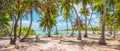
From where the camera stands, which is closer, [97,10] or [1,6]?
[1,6]

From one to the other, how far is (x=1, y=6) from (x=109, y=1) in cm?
2975

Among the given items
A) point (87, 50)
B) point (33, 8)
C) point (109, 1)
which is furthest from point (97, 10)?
point (87, 50)

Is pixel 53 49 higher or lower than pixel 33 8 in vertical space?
lower

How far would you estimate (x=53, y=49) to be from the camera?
21.0 meters

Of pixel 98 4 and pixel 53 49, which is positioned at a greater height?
pixel 98 4

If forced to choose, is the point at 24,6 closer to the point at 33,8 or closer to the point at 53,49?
the point at 33,8

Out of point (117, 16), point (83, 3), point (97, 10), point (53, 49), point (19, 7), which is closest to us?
point (53, 49)

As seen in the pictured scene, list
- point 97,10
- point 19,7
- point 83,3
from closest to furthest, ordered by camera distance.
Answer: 1. point 19,7
2. point 83,3
3. point 97,10

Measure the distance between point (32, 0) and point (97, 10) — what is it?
31.2 m

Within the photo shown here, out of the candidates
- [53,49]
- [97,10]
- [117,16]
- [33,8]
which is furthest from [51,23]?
[53,49]

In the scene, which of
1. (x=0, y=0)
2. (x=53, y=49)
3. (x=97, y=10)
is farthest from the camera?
(x=97, y=10)

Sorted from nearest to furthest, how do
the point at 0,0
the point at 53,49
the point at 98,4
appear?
1. the point at 0,0
2. the point at 53,49
3. the point at 98,4

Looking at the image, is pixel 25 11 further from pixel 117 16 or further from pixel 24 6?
pixel 117 16

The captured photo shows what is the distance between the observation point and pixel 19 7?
28.9 meters
